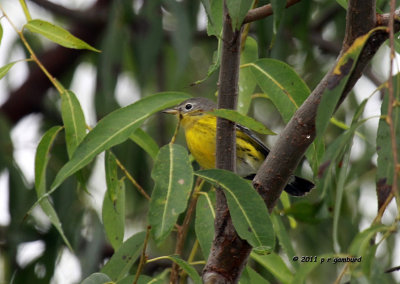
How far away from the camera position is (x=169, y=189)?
6.80 feet

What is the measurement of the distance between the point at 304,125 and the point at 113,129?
23.1 inches

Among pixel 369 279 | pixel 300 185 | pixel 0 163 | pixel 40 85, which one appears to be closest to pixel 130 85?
pixel 40 85

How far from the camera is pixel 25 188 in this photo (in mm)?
4254

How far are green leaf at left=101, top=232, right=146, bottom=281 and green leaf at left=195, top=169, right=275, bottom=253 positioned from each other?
1.91 feet

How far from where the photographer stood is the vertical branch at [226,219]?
219cm

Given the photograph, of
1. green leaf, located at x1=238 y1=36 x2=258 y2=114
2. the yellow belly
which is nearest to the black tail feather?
the yellow belly

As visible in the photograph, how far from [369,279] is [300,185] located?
7.44ft

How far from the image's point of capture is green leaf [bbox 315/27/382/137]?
6.01 feet

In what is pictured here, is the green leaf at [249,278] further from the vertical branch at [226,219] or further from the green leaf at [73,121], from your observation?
the green leaf at [73,121]

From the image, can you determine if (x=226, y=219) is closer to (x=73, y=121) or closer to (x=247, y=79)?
(x=73, y=121)

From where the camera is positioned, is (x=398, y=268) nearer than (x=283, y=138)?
Yes

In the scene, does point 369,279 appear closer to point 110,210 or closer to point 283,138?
point 283,138

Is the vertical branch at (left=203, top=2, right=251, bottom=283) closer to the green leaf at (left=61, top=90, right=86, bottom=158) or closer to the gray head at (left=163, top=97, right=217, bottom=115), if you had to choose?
the green leaf at (left=61, top=90, right=86, bottom=158)

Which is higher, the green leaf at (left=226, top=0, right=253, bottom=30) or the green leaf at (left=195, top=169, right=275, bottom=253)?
the green leaf at (left=226, top=0, right=253, bottom=30)
